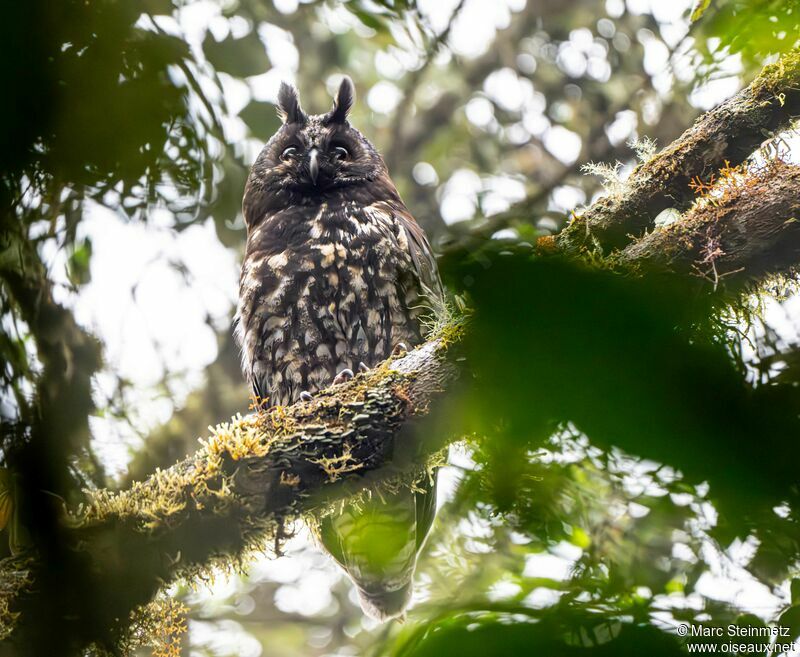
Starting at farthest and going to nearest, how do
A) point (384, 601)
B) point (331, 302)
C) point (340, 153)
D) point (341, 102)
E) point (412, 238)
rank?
point (341, 102)
point (340, 153)
point (412, 238)
point (331, 302)
point (384, 601)

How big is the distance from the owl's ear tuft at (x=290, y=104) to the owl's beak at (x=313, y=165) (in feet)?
1.46

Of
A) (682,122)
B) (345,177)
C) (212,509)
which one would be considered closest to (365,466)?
(212,509)

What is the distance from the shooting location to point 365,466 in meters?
2.29

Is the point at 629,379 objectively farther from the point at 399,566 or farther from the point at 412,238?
the point at 412,238

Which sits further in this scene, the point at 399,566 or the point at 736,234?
the point at 399,566

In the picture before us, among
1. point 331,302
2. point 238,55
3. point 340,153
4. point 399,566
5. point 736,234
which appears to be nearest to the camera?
point 736,234

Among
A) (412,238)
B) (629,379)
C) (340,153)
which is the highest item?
(340,153)

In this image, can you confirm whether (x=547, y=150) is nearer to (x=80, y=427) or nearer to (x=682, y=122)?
(x=682, y=122)

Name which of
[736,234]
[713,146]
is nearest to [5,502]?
[736,234]

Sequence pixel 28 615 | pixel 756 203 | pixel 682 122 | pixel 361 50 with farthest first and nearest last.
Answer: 1. pixel 361 50
2. pixel 682 122
3. pixel 756 203
4. pixel 28 615

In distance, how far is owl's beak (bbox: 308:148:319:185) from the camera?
4.15m

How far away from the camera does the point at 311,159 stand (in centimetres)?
422

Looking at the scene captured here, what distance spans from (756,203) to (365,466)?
51.9 inches

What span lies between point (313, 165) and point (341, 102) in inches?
26.1
